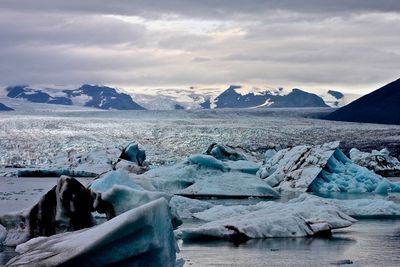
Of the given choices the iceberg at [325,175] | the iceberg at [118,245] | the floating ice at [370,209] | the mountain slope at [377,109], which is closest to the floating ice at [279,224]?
the floating ice at [370,209]

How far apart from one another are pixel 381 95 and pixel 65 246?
6452cm

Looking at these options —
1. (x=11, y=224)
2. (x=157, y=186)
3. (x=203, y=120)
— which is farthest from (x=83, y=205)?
(x=203, y=120)

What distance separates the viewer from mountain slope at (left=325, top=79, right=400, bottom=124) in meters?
60.8

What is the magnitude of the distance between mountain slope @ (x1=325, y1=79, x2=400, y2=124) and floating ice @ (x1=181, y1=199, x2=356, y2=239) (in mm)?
47163

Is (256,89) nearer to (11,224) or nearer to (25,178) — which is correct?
(25,178)

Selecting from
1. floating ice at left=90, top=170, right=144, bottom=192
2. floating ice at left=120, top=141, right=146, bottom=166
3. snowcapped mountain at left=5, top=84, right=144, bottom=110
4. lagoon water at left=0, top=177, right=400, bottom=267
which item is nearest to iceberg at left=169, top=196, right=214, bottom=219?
floating ice at left=90, top=170, right=144, bottom=192

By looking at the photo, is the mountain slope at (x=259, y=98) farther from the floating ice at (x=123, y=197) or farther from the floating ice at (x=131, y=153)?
the floating ice at (x=123, y=197)

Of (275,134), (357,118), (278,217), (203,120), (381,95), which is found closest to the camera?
(278,217)

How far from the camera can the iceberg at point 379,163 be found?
79.8ft

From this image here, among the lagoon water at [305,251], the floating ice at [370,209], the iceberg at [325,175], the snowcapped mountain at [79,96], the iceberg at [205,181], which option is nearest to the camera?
the lagoon water at [305,251]

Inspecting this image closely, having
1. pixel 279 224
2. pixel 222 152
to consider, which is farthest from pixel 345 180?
pixel 279 224

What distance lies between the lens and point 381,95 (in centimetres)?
6769

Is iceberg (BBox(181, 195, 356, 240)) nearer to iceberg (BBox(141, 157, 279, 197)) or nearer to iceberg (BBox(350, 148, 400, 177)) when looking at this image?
iceberg (BBox(141, 157, 279, 197))

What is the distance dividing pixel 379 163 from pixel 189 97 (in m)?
130
